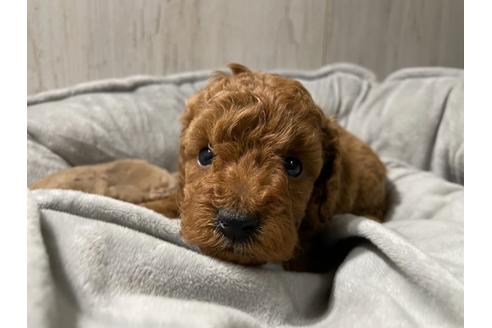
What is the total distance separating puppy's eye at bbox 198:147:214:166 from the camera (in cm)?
120

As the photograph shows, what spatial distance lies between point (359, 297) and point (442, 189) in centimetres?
84

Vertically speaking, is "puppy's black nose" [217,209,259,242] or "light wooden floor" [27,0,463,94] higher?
"light wooden floor" [27,0,463,94]

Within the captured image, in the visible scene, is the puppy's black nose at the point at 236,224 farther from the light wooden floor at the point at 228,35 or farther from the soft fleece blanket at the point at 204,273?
the light wooden floor at the point at 228,35

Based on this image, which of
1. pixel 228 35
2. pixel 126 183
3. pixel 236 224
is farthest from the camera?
pixel 228 35

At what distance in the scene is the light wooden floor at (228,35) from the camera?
1.85 m

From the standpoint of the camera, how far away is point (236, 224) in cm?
98

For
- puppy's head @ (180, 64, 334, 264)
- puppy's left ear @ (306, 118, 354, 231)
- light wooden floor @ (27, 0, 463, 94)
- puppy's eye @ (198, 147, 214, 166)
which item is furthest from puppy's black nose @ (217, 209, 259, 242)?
light wooden floor @ (27, 0, 463, 94)

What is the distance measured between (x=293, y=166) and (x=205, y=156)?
228 mm

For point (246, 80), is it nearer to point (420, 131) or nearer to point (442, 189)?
point (442, 189)

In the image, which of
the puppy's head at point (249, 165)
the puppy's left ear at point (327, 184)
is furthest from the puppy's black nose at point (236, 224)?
the puppy's left ear at point (327, 184)

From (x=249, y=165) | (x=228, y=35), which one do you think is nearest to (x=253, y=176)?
(x=249, y=165)

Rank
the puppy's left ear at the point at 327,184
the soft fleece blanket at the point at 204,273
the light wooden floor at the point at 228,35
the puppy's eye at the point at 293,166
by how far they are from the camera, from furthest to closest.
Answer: the light wooden floor at the point at 228,35, the puppy's left ear at the point at 327,184, the puppy's eye at the point at 293,166, the soft fleece blanket at the point at 204,273

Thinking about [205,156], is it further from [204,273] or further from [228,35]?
[228,35]

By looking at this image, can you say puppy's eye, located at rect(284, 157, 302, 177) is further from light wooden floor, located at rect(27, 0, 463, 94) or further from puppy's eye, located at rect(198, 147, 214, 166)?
light wooden floor, located at rect(27, 0, 463, 94)
